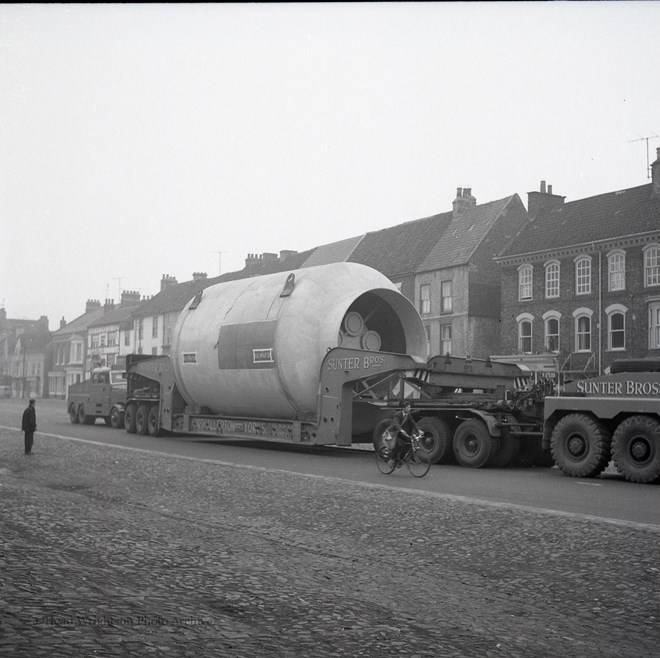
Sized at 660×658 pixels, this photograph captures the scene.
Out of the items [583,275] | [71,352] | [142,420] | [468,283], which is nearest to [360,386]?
[142,420]

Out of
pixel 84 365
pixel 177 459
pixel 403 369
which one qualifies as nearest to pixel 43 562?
pixel 177 459

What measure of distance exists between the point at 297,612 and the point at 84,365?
270 feet

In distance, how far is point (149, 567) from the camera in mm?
7168

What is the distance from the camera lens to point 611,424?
15469mm

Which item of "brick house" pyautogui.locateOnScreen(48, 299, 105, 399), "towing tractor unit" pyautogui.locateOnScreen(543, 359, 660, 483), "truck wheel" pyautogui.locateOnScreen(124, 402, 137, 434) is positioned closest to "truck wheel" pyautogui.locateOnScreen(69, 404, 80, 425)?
"truck wheel" pyautogui.locateOnScreen(124, 402, 137, 434)

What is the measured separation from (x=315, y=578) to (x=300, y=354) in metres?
12.6

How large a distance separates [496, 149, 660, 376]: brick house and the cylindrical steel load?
1988 cm

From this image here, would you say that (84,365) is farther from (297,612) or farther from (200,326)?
(297,612)

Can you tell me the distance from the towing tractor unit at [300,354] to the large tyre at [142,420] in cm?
277

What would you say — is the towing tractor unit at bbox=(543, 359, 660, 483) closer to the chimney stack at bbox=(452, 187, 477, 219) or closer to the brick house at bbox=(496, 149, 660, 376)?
the brick house at bbox=(496, 149, 660, 376)

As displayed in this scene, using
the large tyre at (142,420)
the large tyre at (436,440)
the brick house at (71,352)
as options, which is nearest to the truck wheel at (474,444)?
the large tyre at (436,440)

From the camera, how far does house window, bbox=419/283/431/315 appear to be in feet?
159

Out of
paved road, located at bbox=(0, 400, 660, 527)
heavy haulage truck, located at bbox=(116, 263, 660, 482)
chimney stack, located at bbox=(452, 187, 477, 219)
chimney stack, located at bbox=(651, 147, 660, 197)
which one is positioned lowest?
paved road, located at bbox=(0, 400, 660, 527)

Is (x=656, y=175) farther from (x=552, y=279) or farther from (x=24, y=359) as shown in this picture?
(x=24, y=359)
